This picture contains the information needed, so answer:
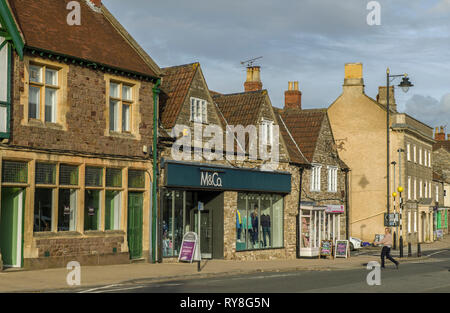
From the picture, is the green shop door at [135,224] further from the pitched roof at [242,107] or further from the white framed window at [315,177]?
the white framed window at [315,177]

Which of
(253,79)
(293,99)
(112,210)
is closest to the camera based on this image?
(112,210)

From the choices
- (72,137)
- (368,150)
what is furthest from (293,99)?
(72,137)

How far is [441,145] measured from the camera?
268 ft

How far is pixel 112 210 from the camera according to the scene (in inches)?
973

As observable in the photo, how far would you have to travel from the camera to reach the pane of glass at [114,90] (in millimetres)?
24755

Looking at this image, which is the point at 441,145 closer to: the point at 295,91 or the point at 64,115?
the point at 295,91

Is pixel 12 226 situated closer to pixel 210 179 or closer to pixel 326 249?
pixel 210 179

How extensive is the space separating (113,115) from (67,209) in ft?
13.8

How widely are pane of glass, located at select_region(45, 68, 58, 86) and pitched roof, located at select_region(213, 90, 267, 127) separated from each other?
1224 centimetres

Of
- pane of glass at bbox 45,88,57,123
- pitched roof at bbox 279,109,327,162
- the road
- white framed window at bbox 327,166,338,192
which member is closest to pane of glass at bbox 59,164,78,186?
pane of glass at bbox 45,88,57,123

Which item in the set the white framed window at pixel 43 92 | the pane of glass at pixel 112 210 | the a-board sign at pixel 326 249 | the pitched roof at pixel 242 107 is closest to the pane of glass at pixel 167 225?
the pane of glass at pixel 112 210
